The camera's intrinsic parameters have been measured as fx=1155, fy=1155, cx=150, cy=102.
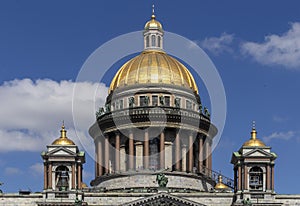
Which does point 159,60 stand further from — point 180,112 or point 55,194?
point 55,194

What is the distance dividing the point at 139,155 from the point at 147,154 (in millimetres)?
1514

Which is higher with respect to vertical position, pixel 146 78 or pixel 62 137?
pixel 146 78

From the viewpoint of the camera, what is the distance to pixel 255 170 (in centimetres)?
14538

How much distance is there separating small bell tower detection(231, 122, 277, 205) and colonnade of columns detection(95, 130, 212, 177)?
17388mm

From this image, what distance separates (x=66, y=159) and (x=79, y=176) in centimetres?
292

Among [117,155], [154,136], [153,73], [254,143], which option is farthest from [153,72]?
[254,143]

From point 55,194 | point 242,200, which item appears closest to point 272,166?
point 242,200

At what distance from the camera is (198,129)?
165 metres

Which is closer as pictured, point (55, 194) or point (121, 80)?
point (55, 194)

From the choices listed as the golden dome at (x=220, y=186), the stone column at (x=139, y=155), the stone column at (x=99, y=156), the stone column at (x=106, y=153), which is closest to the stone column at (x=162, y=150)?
the stone column at (x=139, y=155)

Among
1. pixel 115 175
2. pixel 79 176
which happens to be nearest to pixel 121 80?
pixel 115 175

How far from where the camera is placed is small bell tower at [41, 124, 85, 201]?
470 ft

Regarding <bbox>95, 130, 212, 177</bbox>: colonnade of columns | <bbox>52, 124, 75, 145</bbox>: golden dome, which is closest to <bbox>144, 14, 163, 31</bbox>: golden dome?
<bbox>95, 130, 212, 177</bbox>: colonnade of columns

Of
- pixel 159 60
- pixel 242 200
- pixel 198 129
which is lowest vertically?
pixel 242 200
